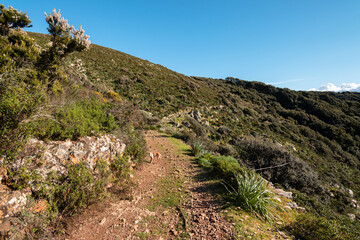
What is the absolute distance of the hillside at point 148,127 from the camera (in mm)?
3213

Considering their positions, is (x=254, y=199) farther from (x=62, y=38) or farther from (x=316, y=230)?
(x=62, y=38)

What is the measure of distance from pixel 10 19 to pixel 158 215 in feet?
30.4

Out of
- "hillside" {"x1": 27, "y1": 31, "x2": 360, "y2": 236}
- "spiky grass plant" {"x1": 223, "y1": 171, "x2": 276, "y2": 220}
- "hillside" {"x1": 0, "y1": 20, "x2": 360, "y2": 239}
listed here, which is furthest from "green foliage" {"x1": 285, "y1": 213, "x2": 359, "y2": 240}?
"hillside" {"x1": 27, "y1": 31, "x2": 360, "y2": 236}

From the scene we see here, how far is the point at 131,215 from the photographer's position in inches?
155

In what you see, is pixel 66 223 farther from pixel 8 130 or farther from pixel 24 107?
pixel 24 107

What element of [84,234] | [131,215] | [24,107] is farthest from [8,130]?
[131,215]

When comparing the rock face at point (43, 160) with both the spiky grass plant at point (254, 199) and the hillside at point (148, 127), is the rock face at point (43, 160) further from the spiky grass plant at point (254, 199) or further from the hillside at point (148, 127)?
the spiky grass plant at point (254, 199)

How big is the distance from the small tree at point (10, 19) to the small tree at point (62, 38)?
2.92 feet

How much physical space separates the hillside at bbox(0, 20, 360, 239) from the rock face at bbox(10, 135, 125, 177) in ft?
0.24

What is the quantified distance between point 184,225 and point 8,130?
418cm

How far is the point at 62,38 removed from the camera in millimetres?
6441

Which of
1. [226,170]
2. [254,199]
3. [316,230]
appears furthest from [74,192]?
[316,230]

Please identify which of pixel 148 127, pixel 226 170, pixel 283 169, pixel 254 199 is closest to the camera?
pixel 254 199

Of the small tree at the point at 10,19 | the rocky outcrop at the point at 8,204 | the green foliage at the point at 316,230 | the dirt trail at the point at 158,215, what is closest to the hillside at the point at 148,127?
the green foliage at the point at 316,230
